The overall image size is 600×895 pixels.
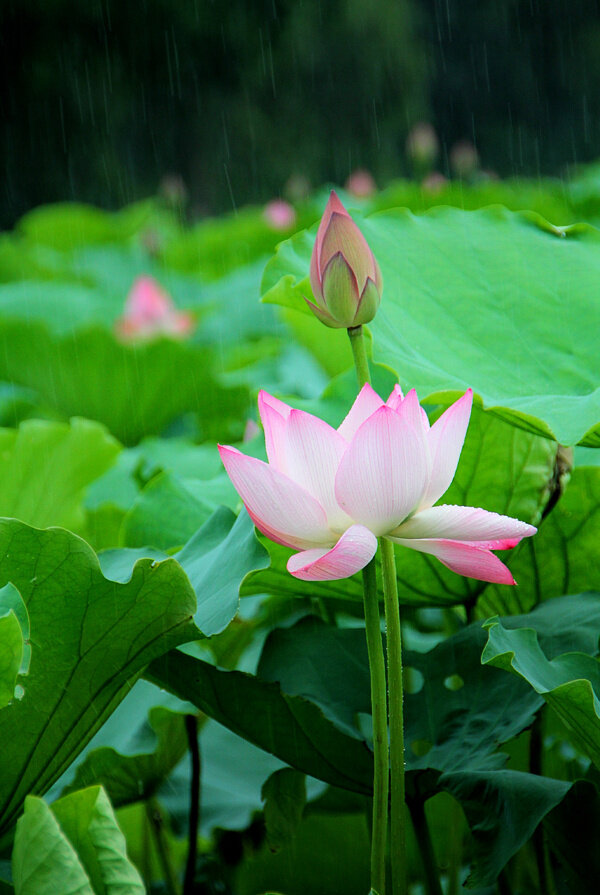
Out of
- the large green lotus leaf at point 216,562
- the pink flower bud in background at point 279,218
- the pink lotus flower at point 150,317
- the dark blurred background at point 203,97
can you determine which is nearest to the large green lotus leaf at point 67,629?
the large green lotus leaf at point 216,562

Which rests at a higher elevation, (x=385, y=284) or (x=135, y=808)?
(x=385, y=284)

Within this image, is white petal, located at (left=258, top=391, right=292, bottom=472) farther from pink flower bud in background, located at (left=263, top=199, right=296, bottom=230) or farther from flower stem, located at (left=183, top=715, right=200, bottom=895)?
pink flower bud in background, located at (left=263, top=199, right=296, bottom=230)

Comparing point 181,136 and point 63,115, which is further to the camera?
point 181,136

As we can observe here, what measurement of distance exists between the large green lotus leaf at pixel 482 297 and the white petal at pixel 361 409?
15cm

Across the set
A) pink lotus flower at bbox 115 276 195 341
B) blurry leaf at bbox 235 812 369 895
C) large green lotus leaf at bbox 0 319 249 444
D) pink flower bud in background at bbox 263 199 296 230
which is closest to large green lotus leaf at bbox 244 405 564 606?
blurry leaf at bbox 235 812 369 895

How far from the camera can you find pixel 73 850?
1.55 ft

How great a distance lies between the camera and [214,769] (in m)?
0.87

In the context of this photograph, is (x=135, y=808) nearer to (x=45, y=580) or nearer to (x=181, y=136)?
(x=45, y=580)

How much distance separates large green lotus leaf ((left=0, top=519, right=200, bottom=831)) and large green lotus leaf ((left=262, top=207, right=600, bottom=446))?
0.23 meters

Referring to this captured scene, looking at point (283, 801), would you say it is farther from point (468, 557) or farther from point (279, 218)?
point (279, 218)

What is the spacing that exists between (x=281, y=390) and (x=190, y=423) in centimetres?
51

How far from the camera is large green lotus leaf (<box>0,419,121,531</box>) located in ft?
3.28

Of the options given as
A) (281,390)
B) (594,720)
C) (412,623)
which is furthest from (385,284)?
(281,390)

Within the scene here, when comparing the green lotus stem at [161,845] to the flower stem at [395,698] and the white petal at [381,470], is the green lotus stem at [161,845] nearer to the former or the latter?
the flower stem at [395,698]
